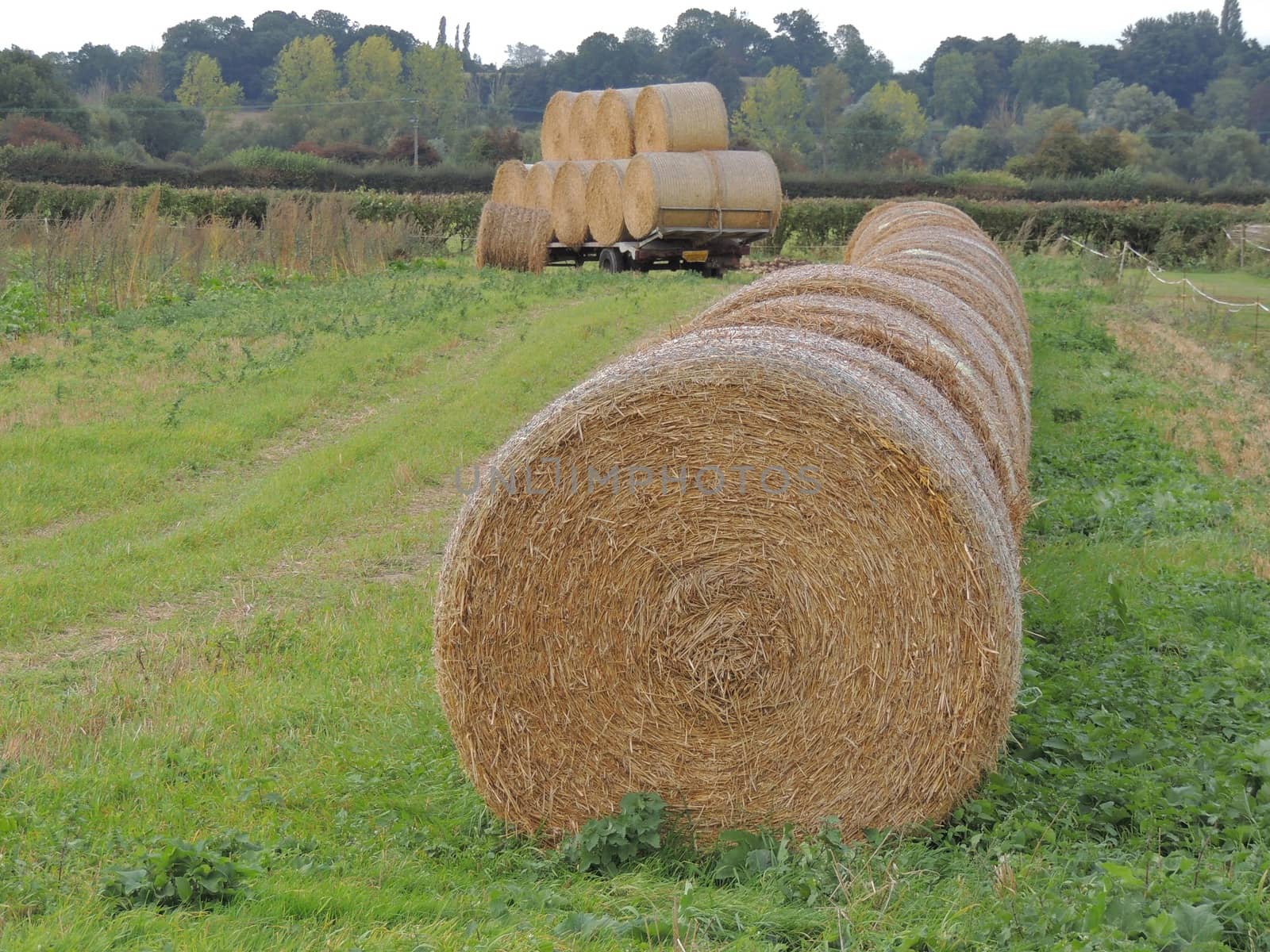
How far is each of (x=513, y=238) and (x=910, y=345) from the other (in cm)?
2084

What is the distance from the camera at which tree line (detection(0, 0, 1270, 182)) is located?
6931 cm

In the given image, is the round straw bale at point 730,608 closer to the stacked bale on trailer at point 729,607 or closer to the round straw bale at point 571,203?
the stacked bale on trailer at point 729,607

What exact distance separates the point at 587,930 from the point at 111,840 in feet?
5.99

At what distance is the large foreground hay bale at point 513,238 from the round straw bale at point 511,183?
128 inches

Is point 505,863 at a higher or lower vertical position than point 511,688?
lower

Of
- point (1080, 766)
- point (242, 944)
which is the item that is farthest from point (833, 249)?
point (242, 944)

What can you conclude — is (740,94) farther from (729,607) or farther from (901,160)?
(729,607)

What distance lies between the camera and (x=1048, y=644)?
699 cm

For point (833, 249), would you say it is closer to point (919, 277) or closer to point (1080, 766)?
point (919, 277)

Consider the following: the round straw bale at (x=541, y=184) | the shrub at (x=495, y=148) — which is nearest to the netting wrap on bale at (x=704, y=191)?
the round straw bale at (x=541, y=184)

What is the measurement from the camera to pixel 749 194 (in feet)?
80.0

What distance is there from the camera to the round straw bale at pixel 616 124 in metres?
26.7

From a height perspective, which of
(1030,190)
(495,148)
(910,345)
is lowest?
(910,345)

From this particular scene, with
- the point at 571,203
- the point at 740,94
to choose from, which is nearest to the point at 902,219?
the point at 571,203
